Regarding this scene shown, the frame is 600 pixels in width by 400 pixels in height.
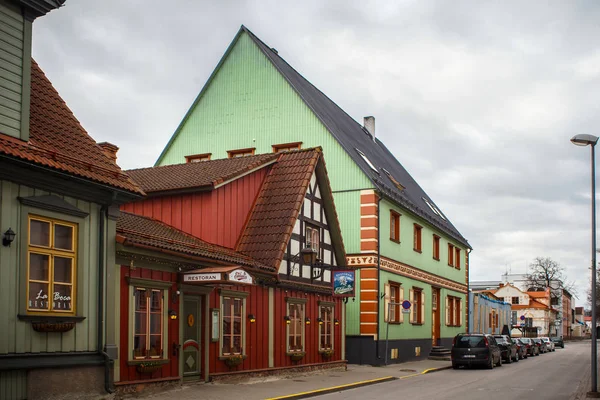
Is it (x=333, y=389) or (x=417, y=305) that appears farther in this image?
(x=417, y=305)

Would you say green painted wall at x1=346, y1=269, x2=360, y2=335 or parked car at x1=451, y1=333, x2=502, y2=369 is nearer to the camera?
green painted wall at x1=346, y1=269, x2=360, y2=335

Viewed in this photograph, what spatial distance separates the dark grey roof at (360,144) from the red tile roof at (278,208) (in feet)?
22.7

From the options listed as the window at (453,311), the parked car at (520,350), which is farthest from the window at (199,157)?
the parked car at (520,350)

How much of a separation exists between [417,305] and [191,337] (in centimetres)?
2094

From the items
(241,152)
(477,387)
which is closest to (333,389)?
(477,387)

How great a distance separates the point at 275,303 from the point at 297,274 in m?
1.85

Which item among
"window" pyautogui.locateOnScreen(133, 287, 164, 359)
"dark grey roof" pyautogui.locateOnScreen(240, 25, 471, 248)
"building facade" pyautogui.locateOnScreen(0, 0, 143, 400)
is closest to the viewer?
"building facade" pyautogui.locateOnScreen(0, 0, 143, 400)

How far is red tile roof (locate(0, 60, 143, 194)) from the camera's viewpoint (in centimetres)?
1336

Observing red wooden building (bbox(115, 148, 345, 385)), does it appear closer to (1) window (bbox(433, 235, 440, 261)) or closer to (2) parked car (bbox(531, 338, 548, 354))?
(1) window (bbox(433, 235, 440, 261))

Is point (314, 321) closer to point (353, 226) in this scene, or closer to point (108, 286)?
point (353, 226)

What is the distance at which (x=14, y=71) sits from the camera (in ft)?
44.0

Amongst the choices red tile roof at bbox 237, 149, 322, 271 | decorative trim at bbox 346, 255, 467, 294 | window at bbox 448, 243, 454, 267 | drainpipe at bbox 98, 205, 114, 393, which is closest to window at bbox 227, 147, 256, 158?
decorative trim at bbox 346, 255, 467, 294

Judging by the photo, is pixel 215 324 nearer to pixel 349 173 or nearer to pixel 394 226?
pixel 349 173

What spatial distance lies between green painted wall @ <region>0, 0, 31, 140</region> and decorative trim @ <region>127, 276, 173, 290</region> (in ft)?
13.4
